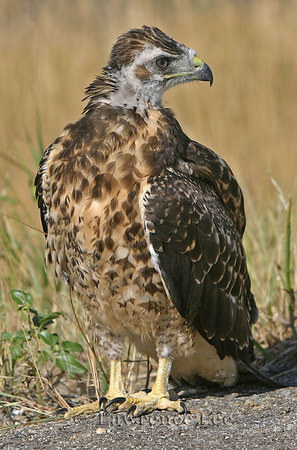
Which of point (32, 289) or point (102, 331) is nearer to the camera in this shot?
point (102, 331)

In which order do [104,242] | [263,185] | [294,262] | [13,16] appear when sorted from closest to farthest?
1. [104,242]
2. [294,262]
3. [263,185]
4. [13,16]

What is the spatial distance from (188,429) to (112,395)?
709 millimetres

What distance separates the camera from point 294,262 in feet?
20.0

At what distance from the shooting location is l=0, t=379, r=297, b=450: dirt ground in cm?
367

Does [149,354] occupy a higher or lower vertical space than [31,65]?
lower

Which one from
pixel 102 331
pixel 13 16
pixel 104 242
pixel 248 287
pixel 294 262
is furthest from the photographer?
pixel 13 16

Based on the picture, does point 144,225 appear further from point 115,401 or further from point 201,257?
point 115,401

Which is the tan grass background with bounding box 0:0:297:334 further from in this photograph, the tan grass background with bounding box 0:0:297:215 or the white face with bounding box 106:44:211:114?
the white face with bounding box 106:44:211:114

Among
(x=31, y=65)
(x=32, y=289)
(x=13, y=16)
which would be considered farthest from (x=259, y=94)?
(x=32, y=289)

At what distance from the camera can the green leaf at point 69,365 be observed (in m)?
4.61

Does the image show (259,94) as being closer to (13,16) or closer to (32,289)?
(13,16)

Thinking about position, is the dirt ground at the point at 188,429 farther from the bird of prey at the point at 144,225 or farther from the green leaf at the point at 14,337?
the green leaf at the point at 14,337

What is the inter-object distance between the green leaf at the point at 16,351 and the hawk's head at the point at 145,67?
1.47 metres

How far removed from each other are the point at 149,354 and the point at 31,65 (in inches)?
306
